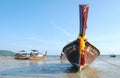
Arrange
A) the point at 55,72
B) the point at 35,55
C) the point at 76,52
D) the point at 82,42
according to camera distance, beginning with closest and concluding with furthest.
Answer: the point at 82,42 < the point at 76,52 < the point at 55,72 < the point at 35,55

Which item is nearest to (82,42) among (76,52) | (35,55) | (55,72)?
(76,52)

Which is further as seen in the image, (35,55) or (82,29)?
(35,55)

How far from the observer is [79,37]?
19.3 metres

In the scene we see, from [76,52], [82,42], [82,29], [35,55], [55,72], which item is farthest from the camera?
[35,55]

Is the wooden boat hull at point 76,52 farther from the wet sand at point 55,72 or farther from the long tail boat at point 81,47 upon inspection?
the wet sand at point 55,72

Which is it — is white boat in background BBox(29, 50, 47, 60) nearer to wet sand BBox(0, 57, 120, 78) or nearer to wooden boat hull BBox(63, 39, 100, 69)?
wet sand BBox(0, 57, 120, 78)

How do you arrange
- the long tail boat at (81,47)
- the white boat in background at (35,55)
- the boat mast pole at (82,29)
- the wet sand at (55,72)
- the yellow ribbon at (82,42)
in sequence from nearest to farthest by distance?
1. the wet sand at (55,72)
2. the boat mast pole at (82,29)
3. the long tail boat at (81,47)
4. the yellow ribbon at (82,42)
5. the white boat in background at (35,55)

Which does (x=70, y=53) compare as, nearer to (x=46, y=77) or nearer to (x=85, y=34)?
(x=85, y=34)

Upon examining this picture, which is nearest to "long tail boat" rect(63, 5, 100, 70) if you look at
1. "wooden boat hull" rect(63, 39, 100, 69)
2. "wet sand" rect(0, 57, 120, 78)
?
"wooden boat hull" rect(63, 39, 100, 69)

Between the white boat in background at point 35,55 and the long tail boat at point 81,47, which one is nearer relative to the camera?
the long tail boat at point 81,47

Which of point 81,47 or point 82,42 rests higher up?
point 82,42

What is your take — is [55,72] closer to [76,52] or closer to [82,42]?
[76,52]

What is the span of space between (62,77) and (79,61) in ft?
10.7

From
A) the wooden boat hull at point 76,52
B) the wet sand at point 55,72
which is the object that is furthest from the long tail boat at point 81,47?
the wet sand at point 55,72
